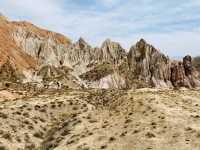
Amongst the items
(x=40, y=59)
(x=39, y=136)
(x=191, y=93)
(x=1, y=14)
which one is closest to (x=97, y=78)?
(x=40, y=59)

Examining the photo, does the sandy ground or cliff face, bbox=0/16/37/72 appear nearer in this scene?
the sandy ground

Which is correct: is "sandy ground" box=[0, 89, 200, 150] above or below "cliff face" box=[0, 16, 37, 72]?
below

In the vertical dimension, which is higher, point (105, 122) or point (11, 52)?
point (11, 52)

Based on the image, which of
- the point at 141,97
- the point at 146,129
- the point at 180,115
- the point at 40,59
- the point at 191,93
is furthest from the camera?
the point at 40,59

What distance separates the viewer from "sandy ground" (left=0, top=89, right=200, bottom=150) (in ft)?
142

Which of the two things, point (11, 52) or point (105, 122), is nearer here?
point (105, 122)

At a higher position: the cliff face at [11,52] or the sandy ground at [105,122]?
the cliff face at [11,52]

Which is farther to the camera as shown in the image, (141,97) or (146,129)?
(141,97)

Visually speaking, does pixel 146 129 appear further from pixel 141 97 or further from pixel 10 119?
pixel 10 119

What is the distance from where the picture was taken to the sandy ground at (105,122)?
4334 centimetres

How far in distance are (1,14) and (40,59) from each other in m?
29.5

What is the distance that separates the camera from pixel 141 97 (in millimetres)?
55750

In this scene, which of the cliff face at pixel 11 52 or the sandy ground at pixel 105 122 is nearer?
the sandy ground at pixel 105 122

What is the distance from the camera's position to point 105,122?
49.8m
